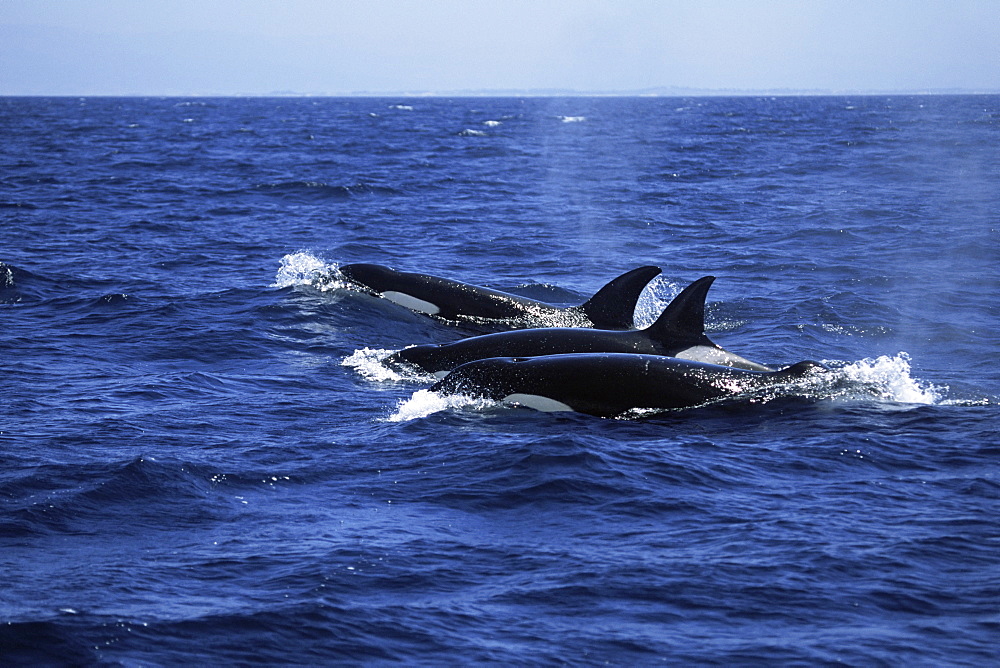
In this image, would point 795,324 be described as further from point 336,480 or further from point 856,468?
point 336,480

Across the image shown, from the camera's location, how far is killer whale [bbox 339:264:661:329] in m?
15.3

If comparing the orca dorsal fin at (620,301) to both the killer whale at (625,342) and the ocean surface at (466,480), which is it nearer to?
the ocean surface at (466,480)

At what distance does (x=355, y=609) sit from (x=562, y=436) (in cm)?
378

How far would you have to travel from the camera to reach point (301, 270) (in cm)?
2112

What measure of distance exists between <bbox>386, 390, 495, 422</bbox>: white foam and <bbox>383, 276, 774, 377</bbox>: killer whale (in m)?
1.28

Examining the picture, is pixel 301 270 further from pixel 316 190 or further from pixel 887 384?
pixel 316 190

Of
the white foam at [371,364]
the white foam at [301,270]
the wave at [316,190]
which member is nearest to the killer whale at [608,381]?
the white foam at [371,364]

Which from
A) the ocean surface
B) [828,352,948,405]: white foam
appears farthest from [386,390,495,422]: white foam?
[828,352,948,405]: white foam

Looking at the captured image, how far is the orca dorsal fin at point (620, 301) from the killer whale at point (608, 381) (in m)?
3.32

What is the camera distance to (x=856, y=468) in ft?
32.4

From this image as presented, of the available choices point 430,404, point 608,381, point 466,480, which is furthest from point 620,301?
point 466,480

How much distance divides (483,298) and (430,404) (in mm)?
5401

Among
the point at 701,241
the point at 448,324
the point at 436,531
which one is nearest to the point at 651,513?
the point at 436,531

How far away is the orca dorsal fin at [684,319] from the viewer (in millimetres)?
12984
